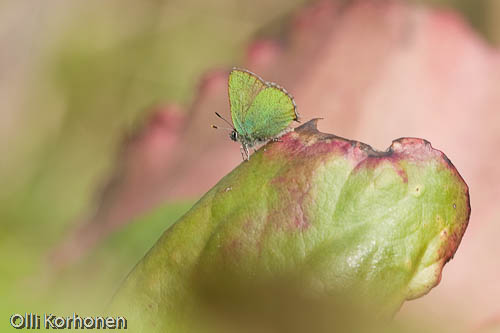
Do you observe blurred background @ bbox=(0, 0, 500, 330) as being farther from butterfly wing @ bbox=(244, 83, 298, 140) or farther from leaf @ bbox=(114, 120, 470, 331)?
butterfly wing @ bbox=(244, 83, 298, 140)

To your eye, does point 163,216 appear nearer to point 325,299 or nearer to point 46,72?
point 325,299

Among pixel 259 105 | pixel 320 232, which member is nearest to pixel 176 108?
pixel 259 105

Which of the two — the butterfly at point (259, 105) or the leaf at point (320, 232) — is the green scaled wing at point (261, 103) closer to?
the butterfly at point (259, 105)

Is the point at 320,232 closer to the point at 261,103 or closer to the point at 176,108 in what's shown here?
the point at 261,103

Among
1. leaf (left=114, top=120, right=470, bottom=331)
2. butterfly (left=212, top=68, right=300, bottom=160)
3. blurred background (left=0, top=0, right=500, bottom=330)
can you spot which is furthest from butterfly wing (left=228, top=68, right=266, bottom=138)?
blurred background (left=0, top=0, right=500, bottom=330)

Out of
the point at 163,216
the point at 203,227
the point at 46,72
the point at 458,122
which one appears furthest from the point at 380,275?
the point at 46,72

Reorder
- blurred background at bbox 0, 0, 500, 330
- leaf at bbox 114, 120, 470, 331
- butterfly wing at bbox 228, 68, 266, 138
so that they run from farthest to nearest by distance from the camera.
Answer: blurred background at bbox 0, 0, 500, 330 → butterfly wing at bbox 228, 68, 266, 138 → leaf at bbox 114, 120, 470, 331

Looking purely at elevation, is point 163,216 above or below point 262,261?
above
